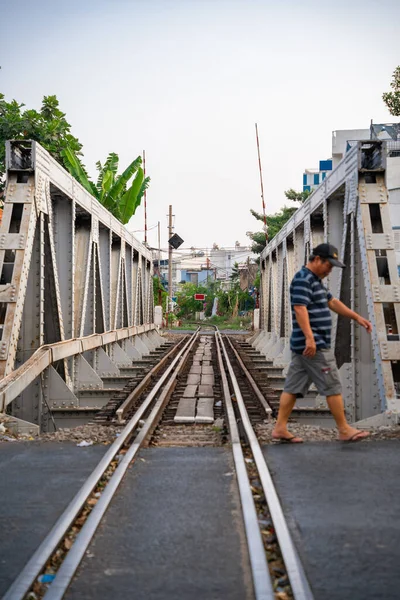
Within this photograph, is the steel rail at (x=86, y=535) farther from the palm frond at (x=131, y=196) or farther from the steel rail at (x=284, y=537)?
the palm frond at (x=131, y=196)

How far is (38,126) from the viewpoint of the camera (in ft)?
66.9

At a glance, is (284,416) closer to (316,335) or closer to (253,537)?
(316,335)

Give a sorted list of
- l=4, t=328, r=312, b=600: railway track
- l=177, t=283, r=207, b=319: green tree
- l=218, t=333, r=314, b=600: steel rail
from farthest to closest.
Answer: l=177, t=283, r=207, b=319: green tree, l=4, t=328, r=312, b=600: railway track, l=218, t=333, r=314, b=600: steel rail

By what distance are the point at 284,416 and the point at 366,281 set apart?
2314 mm

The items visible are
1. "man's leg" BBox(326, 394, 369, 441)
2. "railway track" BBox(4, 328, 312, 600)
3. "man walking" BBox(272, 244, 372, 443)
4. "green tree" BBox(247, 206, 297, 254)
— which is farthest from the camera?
"green tree" BBox(247, 206, 297, 254)

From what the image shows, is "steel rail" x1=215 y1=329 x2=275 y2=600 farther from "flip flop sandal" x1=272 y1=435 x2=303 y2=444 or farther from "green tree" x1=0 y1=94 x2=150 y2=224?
"green tree" x1=0 y1=94 x2=150 y2=224

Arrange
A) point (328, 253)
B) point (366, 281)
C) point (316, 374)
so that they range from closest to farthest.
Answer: point (328, 253) < point (316, 374) < point (366, 281)

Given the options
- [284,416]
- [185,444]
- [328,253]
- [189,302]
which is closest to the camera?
[328,253]

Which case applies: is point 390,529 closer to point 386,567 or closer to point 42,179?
point 386,567

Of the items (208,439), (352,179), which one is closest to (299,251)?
(352,179)

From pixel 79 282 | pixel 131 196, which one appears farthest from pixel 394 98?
pixel 79 282

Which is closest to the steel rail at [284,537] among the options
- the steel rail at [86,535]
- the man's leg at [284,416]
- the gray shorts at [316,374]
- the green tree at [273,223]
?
the man's leg at [284,416]

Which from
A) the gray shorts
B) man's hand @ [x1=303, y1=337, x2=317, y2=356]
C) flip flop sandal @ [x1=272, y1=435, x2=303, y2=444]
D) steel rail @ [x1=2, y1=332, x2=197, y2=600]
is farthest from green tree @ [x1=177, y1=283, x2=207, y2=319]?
steel rail @ [x1=2, y1=332, x2=197, y2=600]

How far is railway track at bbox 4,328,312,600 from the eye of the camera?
2.95 meters
